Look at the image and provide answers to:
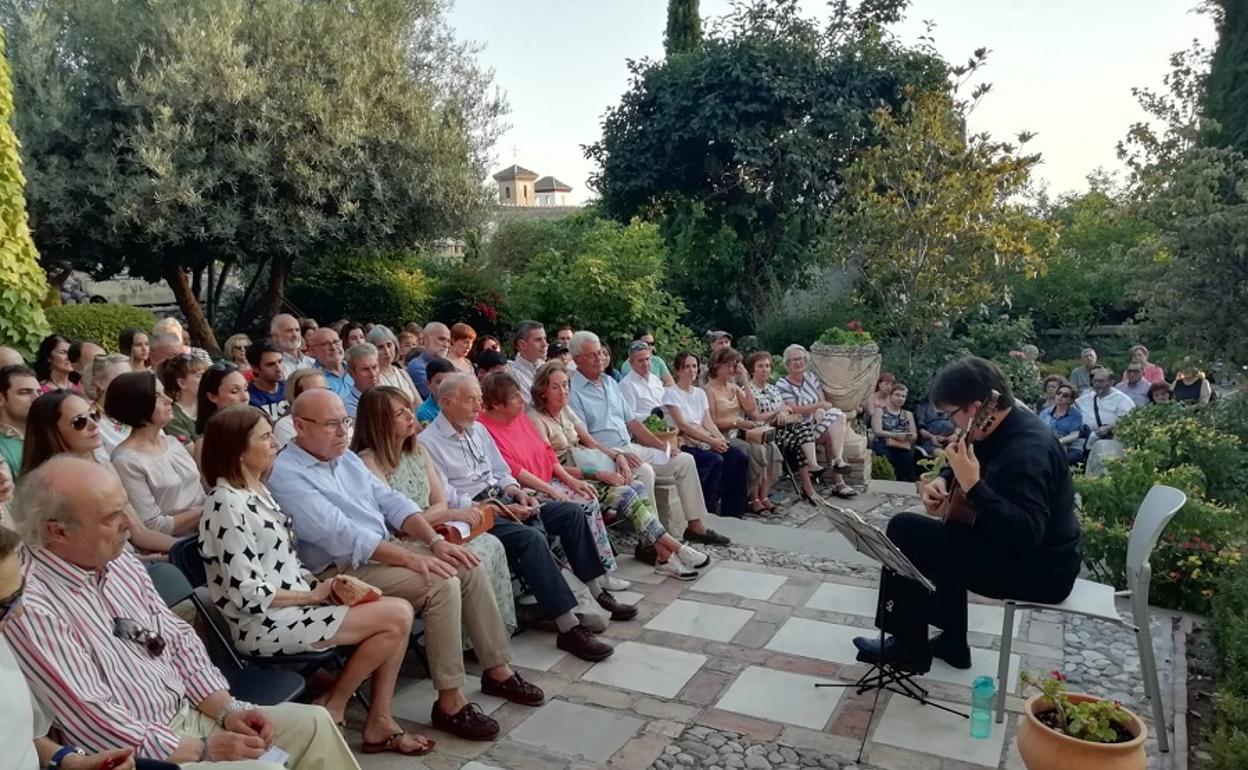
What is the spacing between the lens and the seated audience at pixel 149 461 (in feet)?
11.8

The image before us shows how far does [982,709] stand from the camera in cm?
335

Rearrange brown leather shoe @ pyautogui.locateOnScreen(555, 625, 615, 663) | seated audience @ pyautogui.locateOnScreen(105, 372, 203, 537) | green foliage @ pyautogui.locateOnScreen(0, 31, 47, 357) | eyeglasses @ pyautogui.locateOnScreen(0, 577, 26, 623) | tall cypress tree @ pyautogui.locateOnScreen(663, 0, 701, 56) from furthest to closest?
tall cypress tree @ pyautogui.locateOnScreen(663, 0, 701, 56)
green foliage @ pyautogui.locateOnScreen(0, 31, 47, 357)
brown leather shoe @ pyautogui.locateOnScreen(555, 625, 615, 663)
seated audience @ pyautogui.locateOnScreen(105, 372, 203, 537)
eyeglasses @ pyautogui.locateOnScreen(0, 577, 26, 623)

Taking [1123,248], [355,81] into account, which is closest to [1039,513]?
[355,81]

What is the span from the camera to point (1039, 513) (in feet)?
11.3

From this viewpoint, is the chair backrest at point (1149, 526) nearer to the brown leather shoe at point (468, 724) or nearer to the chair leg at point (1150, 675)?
the chair leg at point (1150, 675)

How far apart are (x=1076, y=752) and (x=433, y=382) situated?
14.3 ft

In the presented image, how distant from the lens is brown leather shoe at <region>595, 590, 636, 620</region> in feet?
15.0

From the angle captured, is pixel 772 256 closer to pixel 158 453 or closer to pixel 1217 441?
pixel 1217 441

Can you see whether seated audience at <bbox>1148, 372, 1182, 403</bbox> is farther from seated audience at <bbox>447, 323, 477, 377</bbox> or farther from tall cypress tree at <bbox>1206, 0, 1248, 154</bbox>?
tall cypress tree at <bbox>1206, 0, 1248, 154</bbox>

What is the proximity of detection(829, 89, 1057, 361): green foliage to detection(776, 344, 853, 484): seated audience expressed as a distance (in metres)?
4.29

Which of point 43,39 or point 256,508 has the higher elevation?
point 43,39

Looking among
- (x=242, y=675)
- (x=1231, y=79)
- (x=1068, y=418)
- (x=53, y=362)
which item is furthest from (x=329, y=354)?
(x=1231, y=79)

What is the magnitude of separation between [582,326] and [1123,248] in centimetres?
1260

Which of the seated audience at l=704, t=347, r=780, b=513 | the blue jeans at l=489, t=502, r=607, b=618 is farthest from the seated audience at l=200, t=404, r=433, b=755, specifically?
the seated audience at l=704, t=347, r=780, b=513
